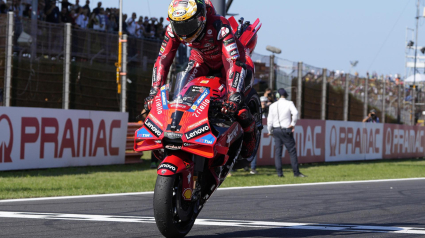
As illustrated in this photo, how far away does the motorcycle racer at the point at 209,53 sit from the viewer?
5.44m

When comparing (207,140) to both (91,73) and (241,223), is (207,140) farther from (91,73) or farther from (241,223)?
(91,73)

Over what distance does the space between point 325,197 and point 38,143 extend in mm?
5815

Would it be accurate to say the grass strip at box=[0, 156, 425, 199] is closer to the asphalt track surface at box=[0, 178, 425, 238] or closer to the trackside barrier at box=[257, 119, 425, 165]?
the asphalt track surface at box=[0, 178, 425, 238]

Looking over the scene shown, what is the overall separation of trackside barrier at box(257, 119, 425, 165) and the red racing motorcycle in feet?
31.5

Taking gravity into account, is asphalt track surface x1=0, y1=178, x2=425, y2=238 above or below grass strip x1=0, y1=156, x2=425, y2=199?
above

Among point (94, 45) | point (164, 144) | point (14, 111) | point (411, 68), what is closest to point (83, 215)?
point (164, 144)

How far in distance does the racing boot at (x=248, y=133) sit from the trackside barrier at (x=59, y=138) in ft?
21.2

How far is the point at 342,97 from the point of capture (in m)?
21.3

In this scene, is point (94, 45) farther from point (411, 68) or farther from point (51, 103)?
point (411, 68)

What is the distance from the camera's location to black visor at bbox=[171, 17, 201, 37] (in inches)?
215

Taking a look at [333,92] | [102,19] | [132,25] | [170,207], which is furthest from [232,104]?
[333,92]

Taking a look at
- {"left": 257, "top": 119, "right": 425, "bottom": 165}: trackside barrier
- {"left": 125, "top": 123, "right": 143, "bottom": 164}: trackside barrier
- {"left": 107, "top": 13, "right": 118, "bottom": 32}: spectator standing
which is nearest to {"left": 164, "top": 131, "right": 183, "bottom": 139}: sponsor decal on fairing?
{"left": 125, "top": 123, "right": 143, "bottom": 164}: trackside barrier

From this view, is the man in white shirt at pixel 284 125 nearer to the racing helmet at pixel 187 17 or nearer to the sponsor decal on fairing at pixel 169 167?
the racing helmet at pixel 187 17

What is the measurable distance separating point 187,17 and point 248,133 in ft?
4.33
